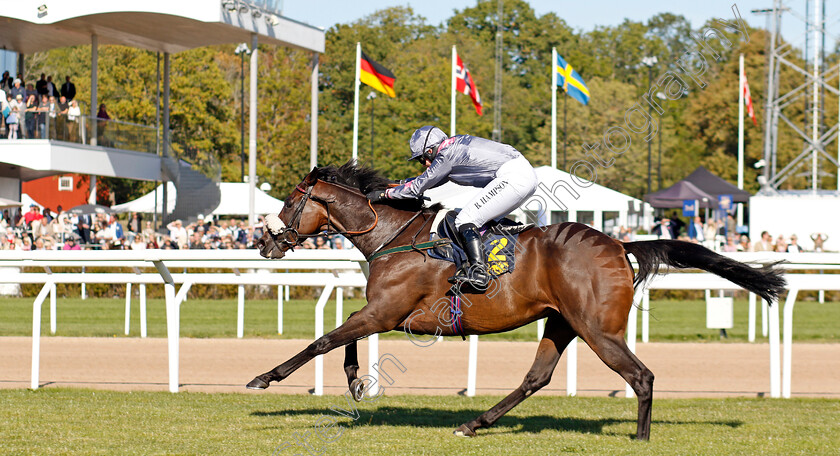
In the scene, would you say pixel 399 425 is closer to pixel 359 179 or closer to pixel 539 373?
pixel 539 373

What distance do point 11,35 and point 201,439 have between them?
21.4 metres

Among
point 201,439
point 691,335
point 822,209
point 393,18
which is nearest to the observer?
point 201,439

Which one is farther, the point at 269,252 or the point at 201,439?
the point at 269,252

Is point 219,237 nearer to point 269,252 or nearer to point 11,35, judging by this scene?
point 11,35

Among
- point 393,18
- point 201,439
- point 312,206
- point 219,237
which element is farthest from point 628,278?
point 393,18

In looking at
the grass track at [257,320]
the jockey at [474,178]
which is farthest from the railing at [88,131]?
the jockey at [474,178]

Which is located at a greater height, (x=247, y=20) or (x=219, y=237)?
(x=247, y=20)

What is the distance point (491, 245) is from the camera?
17.7 feet

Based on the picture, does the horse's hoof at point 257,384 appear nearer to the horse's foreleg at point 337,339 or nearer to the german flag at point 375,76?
the horse's foreleg at point 337,339

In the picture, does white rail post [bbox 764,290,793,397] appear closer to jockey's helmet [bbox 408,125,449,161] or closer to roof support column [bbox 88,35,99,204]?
jockey's helmet [bbox 408,125,449,161]

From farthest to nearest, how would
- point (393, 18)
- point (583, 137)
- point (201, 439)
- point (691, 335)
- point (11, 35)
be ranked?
point (393, 18) < point (583, 137) < point (11, 35) < point (691, 335) < point (201, 439)

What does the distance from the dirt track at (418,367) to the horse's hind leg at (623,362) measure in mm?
2240

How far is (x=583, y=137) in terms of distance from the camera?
44.4m

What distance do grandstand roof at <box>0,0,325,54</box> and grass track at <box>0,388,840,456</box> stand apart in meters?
16.0
